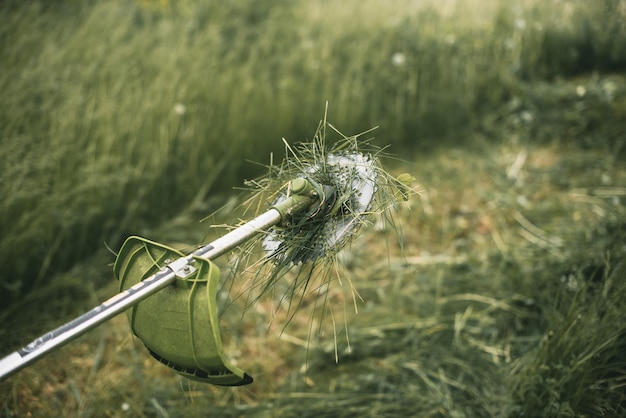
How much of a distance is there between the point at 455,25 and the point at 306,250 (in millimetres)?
3822

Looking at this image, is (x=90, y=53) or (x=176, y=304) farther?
(x=90, y=53)

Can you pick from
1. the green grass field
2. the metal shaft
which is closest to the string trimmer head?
the metal shaft

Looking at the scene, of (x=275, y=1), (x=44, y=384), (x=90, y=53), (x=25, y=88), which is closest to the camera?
(x=44, y=384)

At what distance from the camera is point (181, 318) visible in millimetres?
1002

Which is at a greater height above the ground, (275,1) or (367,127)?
(275,1)

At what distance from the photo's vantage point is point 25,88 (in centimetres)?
267

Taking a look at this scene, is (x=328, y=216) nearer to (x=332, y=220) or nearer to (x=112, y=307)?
(x=332, y=220)

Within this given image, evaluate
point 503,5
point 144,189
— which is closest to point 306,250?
point 144,189

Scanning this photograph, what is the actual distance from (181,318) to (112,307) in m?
0.15

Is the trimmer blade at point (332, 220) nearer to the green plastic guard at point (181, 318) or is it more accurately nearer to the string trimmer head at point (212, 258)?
the string trimmer head at point (212, 258)

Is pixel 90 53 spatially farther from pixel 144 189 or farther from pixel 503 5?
pixel 503 5

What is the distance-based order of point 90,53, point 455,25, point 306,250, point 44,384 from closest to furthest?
point 306,250, point 44,384, point 90,53, point 455,25

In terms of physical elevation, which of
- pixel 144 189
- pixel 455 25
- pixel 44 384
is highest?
pixel 455 25

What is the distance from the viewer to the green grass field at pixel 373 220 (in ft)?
5.92
